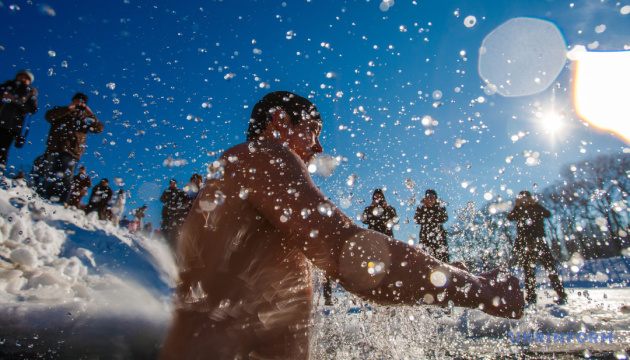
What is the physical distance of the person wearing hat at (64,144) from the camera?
18.4 feet

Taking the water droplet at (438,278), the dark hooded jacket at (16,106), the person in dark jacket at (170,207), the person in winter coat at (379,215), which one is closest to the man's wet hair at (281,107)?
the water droplet at (438,278)

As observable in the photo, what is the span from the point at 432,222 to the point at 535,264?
204 centimetres

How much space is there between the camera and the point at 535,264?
6012 mm

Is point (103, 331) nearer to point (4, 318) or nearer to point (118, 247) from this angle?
point (4, 318)

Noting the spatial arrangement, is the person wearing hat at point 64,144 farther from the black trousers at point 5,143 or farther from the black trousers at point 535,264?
the black trousers at point 535,264

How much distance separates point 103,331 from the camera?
8.84ft

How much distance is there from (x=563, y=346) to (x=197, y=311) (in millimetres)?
2754

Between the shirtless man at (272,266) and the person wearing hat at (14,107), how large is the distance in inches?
239

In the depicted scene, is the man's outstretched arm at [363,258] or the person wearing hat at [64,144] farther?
the person wearing hat at [64,144]

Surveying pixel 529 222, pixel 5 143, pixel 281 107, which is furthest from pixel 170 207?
pixel 529 222

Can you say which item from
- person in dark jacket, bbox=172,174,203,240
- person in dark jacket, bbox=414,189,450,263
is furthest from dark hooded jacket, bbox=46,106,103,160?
person in dark jacket, bbox=414,189,450,263

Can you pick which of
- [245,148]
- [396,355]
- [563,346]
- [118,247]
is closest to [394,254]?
[245,148]

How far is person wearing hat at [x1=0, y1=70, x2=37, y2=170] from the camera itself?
17.0 ft

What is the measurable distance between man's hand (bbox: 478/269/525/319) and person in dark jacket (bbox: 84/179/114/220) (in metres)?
9.11
